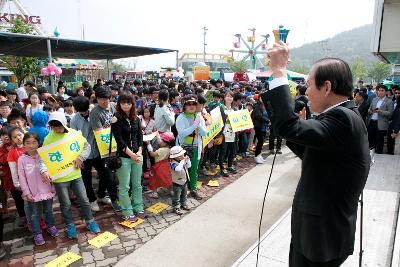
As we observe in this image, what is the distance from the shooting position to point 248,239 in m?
4.05

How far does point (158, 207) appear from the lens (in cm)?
506

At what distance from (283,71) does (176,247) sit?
3.04 metres

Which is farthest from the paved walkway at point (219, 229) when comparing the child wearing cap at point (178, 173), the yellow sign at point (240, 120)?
the yellow sign at point (240, 120)

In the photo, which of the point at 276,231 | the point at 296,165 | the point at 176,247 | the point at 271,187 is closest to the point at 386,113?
the point at 296,165

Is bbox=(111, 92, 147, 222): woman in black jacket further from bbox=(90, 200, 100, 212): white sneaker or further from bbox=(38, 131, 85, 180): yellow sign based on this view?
bbox=(90, 200, 100, 212): white sneaker

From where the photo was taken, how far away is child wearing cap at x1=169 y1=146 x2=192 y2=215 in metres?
4.68

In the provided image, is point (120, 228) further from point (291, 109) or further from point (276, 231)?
point (291, 109)

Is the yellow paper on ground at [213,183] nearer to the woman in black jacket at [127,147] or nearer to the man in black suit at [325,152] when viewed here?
the woman in black jacket at [127,147]

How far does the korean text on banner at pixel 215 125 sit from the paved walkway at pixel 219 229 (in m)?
1.10

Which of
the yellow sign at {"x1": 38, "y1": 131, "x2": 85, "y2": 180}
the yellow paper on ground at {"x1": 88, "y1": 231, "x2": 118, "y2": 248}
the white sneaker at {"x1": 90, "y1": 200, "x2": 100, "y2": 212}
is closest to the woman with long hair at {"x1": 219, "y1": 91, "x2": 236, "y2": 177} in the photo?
the white sneaker at {"x1": 90, "y1": 200, "x2": 100, "y2": 212}

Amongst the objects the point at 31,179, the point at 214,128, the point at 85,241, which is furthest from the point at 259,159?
the point at 31,179

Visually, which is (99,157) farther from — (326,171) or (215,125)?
(326,171)

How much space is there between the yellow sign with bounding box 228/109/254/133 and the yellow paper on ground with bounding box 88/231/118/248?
3608mm

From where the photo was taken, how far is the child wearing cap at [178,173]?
15.4 feet
